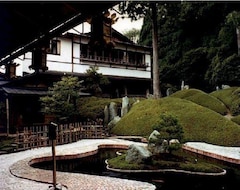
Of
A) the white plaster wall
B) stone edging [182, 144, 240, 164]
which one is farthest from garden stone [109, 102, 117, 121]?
stone edging [182, 144, 240, 164]

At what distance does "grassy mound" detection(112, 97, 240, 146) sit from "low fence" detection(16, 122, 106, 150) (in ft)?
5.33

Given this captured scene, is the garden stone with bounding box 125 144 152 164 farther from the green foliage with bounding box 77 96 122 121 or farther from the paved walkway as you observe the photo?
the green foliage with bounding box 77 96 122 121

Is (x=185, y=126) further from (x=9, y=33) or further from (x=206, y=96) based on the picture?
(x=9, y=33)

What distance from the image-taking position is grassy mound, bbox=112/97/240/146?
14.1 meters

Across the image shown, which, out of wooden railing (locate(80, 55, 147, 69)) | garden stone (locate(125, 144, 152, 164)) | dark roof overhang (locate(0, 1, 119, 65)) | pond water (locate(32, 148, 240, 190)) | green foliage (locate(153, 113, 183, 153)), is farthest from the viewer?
wooden railing (locate(80, 55, 147, 69))

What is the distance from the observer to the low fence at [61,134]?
1284cm

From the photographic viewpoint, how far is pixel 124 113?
19500mm

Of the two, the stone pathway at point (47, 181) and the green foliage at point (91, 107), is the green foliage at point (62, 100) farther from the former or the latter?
the stone pathway at point (47, 181)

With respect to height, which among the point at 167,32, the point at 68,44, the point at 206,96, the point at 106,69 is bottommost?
the point at 206,96

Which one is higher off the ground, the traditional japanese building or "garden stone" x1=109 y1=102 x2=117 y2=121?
the traditional japanese building

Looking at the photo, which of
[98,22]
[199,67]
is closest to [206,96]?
[199,67]

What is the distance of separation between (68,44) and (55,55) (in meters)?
1.64

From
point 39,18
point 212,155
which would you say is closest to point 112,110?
point 212,155

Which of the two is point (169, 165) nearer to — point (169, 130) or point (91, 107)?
point (169, 130)
